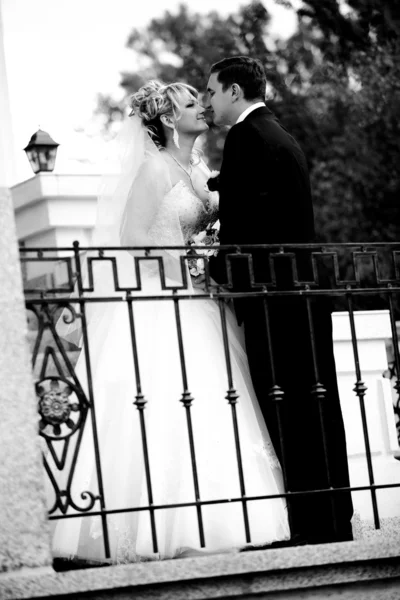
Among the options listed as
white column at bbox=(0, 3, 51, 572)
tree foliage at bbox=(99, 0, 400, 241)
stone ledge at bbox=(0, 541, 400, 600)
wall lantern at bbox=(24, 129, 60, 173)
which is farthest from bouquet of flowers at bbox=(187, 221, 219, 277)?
tree foliage at bbox=(99, 0, 400, 241)

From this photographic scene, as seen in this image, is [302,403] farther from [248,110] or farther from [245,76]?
[245,76]

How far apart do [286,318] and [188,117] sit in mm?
1356

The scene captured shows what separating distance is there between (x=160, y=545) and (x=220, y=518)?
0.93 feet

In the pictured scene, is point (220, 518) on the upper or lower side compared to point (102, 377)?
lower

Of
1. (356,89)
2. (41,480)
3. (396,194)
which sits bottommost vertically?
(41,480)

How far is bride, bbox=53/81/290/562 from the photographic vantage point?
4.52 meters

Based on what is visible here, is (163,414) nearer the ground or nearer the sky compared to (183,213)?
nearer the ground

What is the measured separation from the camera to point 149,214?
5.27 metres

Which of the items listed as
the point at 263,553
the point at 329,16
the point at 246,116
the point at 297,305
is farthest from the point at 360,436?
the point at 329,16

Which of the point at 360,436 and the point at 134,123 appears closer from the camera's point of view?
the point at 134,123

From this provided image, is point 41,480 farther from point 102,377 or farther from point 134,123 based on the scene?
point 134,123

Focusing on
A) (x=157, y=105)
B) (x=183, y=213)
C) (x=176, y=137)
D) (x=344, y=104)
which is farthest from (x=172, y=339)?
(x=344, y=104)

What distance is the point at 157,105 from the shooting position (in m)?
5.57

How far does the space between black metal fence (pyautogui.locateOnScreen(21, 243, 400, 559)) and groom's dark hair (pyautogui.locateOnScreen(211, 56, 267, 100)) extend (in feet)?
2.88
